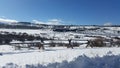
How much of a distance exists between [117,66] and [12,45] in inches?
629

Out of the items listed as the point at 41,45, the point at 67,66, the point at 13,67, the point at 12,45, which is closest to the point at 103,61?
the point at 67,66

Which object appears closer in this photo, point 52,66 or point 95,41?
point 52,66

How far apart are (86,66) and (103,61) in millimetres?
1270

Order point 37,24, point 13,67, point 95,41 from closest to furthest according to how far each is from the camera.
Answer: point 13,67 < point 95,41 < point 37,24

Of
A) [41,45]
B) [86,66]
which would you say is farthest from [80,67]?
[41,45]

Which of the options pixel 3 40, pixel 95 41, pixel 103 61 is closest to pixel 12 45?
pixel 3 40

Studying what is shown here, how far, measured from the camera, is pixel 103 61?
11.4 m

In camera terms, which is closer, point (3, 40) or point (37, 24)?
point (3, 40)

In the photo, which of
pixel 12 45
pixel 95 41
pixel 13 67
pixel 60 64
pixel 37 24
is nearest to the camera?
pixel 13 67

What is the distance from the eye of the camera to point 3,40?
24.3m

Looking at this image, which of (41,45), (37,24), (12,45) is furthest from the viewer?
(37,24)

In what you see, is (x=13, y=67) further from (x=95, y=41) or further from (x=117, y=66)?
(x=95, y=41)

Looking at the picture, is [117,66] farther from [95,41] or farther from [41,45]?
[95,41]

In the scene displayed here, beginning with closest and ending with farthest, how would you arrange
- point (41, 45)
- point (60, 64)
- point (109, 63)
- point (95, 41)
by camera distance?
1. point (60, 64)
2. point (109, 63)
3. point (41, 45)
4. point (95, 41)
